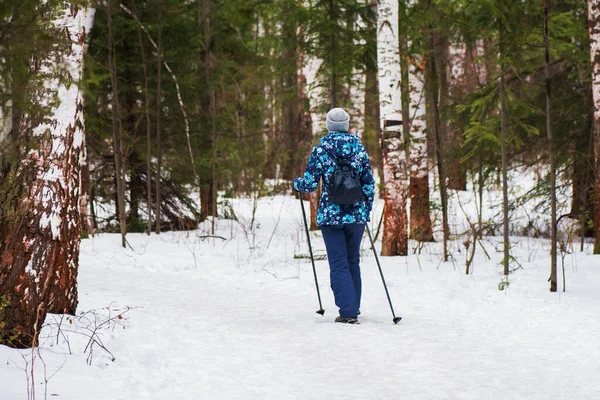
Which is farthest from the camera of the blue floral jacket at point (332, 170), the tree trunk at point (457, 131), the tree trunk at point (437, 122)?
the tree trunk at point (457, 131)

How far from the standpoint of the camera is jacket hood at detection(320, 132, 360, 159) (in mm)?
6770

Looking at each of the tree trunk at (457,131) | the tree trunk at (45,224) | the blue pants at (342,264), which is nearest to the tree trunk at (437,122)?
the tree trunk at (457,131)

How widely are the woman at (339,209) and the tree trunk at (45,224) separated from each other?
211cm

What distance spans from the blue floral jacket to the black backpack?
7cm

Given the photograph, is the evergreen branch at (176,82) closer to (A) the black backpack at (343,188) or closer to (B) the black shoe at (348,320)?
(A) the black backpack at (343,188)

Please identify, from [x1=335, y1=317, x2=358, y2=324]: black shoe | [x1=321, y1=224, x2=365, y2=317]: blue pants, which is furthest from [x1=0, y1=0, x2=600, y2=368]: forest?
[x1=335, y1=317, x2=358, y2=324]: black shoe

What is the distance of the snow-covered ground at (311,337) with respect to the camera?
15.2ft

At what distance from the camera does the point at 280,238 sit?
1422 cm

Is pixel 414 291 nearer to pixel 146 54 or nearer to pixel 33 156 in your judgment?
pixel 33 156

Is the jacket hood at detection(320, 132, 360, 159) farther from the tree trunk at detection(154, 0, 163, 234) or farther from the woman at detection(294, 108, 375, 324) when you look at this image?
the tree trunk at detection(154, 0, 163, 234)

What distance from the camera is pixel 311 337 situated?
20.3 feet

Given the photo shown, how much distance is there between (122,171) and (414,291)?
272 inches

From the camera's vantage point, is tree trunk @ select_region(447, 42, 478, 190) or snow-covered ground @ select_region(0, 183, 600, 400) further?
tree trunk @ select_region(447, 42, 478, 190)

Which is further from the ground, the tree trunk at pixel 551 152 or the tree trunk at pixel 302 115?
the tree trunk at pixel 302 115
